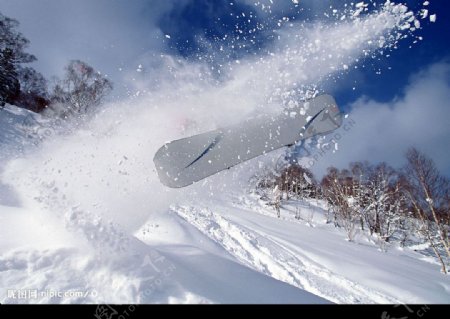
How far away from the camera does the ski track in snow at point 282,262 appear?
18.8ft

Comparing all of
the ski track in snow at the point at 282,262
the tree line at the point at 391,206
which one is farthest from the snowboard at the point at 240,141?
the tree line at the point at 391,206

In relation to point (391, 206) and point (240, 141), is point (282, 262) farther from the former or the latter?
point (391, 206)

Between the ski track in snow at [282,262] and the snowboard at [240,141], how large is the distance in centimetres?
333

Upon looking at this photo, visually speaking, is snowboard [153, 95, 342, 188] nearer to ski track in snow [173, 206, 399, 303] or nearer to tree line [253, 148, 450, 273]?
ski track in snow [173, 206, 399, 303]

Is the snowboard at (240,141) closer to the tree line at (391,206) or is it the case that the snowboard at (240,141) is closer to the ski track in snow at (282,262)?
the ski track in snow at (282,262)

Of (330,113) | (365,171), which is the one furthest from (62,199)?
(365,171)

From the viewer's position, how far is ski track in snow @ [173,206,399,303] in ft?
18.8

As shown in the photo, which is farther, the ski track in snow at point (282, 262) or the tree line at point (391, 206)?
the tree line at point (391, 206)

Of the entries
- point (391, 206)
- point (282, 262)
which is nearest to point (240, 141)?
point (282, 262)

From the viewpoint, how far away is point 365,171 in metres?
18.5

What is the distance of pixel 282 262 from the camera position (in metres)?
6.96

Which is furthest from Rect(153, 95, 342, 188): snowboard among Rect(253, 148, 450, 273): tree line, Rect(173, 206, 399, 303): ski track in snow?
Rect(253, 148, 450, 273): tree line

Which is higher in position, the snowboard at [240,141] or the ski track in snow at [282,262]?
the snowboard at [240,141]

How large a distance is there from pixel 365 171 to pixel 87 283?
19716 millimetres
